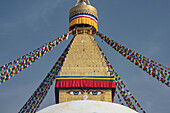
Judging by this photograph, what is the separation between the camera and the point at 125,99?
46.6 feet

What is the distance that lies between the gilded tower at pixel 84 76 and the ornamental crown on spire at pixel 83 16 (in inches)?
39.1

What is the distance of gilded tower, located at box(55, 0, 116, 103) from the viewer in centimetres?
1189

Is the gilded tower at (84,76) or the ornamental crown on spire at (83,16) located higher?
the ornamental crown on spire at (83,16)

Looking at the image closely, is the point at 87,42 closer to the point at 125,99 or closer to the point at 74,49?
the point at 74,49

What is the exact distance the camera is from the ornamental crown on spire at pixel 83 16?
15219mm

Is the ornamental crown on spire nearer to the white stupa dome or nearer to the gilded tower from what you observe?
the gilded tower

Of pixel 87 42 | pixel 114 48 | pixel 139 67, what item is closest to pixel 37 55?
pixel 87 42

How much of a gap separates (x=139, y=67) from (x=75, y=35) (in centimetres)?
512

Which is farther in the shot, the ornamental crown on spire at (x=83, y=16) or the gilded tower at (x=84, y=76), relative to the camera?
the ornamental crown on spire at (x=83, y=16)

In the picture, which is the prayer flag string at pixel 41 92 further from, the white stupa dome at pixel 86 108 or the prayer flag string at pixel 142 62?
the white stupa dome at pixel 86 108

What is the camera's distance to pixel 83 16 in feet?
50.1

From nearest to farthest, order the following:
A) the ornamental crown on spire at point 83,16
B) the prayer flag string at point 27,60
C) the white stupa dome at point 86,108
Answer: the white stupa dome at point 86,108, the prayer flag string at point 27,60, the ornamental crown on spire at point 83,16

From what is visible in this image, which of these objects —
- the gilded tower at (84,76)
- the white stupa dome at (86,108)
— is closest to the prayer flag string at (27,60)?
the gilded tower at (84,76)

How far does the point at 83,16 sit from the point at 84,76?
15.0ft
